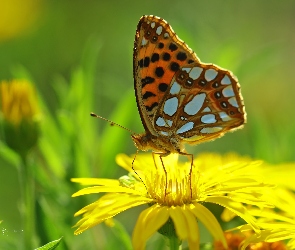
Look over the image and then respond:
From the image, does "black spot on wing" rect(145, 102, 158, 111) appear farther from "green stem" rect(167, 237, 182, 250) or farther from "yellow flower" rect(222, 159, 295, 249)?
"green stem" rect(167, 237, 182, 250)

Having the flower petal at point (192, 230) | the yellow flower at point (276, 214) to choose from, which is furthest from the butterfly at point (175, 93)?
the flower petal at point (192, 230)

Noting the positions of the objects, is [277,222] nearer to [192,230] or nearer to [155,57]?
[192,230]

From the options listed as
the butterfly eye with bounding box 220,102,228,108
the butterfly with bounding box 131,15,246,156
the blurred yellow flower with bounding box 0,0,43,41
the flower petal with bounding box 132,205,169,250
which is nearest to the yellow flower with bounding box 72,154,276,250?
the flower petal with bounding box 132,205,169,250

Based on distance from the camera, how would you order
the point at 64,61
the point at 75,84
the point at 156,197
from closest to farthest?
the point at 156,197, the point at 75,84, the point at 64,61

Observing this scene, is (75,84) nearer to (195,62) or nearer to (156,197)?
(195,62)

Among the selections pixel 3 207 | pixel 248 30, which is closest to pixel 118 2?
pixel 248 30


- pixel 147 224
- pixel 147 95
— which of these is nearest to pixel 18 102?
pixel 147 95

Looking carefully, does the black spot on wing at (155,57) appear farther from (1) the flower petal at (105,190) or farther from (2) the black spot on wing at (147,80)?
(1) the flower petal at (105,190)
